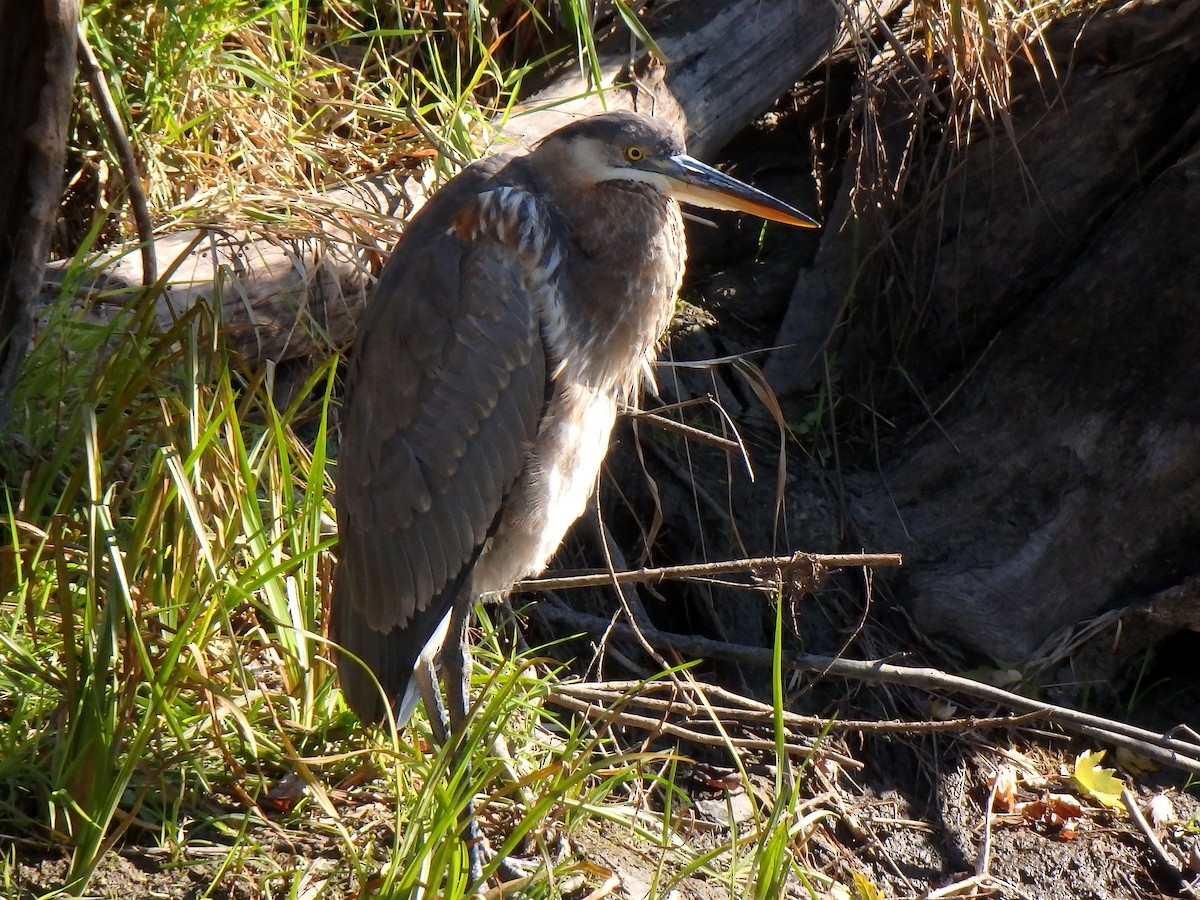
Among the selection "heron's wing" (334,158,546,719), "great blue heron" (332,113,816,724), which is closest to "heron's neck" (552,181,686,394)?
"great blue heron" (332,113,816,724)

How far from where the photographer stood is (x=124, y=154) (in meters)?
2.99

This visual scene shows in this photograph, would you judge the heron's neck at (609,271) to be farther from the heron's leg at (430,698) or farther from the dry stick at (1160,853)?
the dry stick at (1160,853)

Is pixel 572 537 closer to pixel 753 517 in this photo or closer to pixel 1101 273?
pixel 753 517

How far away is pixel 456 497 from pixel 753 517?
159 cm

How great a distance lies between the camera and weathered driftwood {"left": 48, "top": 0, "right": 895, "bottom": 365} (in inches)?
130

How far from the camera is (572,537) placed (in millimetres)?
3936

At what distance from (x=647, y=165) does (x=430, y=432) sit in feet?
2.60

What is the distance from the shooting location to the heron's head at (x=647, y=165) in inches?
109

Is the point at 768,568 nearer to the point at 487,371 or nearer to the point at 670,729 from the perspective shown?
the point at 670,729

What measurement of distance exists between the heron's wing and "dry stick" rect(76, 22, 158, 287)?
2.43 ft

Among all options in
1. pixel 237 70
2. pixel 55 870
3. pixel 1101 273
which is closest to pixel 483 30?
pixel 237 70

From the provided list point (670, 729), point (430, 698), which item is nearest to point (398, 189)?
point (430, 698)

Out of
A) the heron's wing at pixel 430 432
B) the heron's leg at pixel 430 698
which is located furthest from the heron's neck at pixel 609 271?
the heron's leg at pixel 430 698

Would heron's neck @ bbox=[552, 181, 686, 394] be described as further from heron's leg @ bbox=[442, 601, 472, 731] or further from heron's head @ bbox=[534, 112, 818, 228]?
heron's leg @ bbox=[442, 601, 472, 731]
